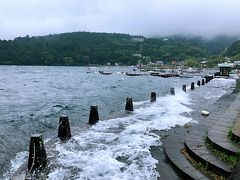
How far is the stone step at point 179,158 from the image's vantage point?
8139 millimetres

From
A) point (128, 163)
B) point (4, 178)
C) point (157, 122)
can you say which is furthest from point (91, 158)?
point (157, 122)

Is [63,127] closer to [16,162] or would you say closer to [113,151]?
[16,162]

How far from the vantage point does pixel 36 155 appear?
9312 mm

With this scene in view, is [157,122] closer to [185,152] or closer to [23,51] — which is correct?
[185,152]

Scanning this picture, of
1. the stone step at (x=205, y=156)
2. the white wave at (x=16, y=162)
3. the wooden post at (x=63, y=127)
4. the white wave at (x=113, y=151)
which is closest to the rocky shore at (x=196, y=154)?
the stone step at (x=205, y=156)

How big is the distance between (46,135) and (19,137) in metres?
1.45

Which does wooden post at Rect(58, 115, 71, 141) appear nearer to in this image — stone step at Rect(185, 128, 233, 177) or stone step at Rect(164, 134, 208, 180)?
stone step at Rect(164, 134, 208, 180)

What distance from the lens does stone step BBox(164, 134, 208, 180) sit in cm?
814

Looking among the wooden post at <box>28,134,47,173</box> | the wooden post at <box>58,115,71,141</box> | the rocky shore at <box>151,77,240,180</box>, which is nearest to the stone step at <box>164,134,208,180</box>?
the rocky shore at <box>151,77,240,180</box>

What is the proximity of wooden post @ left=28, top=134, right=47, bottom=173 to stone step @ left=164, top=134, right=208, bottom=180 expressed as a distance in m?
4.03

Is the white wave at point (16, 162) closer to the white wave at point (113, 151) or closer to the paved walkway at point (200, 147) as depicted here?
the white wave at point (113, 151)

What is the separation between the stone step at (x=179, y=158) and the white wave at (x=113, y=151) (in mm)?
→ 587

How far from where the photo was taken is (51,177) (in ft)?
28.0

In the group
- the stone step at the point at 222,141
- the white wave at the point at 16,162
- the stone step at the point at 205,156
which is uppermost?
the stone step at the point at 222,141
